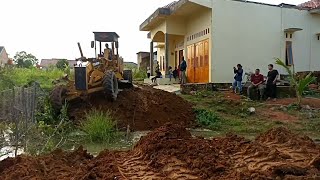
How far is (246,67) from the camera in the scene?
19500 mm

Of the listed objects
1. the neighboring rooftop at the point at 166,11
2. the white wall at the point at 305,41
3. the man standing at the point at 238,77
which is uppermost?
the neighboring rooftop at the point at 166,11

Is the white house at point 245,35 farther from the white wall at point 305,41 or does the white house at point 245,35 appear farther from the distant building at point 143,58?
the distant building at point 143,58

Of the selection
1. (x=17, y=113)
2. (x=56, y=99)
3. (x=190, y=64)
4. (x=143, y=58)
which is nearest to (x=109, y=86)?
(x=56, y=99)

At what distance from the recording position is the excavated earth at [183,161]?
489 centimetres

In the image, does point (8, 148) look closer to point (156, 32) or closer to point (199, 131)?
point (199, 131)

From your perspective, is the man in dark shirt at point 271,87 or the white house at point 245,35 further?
the white house at point 245,35

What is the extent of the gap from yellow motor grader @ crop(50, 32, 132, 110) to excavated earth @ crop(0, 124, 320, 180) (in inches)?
199

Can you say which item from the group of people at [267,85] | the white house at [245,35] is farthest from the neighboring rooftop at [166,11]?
the group of people at [267,85]

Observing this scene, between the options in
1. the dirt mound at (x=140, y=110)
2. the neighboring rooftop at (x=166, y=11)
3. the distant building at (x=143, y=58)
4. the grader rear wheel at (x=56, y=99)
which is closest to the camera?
the grader rear wheel at (x=56, y=99)

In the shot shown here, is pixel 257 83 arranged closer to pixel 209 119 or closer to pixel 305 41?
pixel 209 119

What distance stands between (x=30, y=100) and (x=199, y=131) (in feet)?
16.9

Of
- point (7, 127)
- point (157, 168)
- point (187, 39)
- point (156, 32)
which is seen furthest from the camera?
point (156, 32)

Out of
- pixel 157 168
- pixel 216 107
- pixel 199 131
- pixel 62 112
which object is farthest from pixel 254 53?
pixel 157 168

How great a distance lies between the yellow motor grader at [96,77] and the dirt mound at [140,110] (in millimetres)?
306
